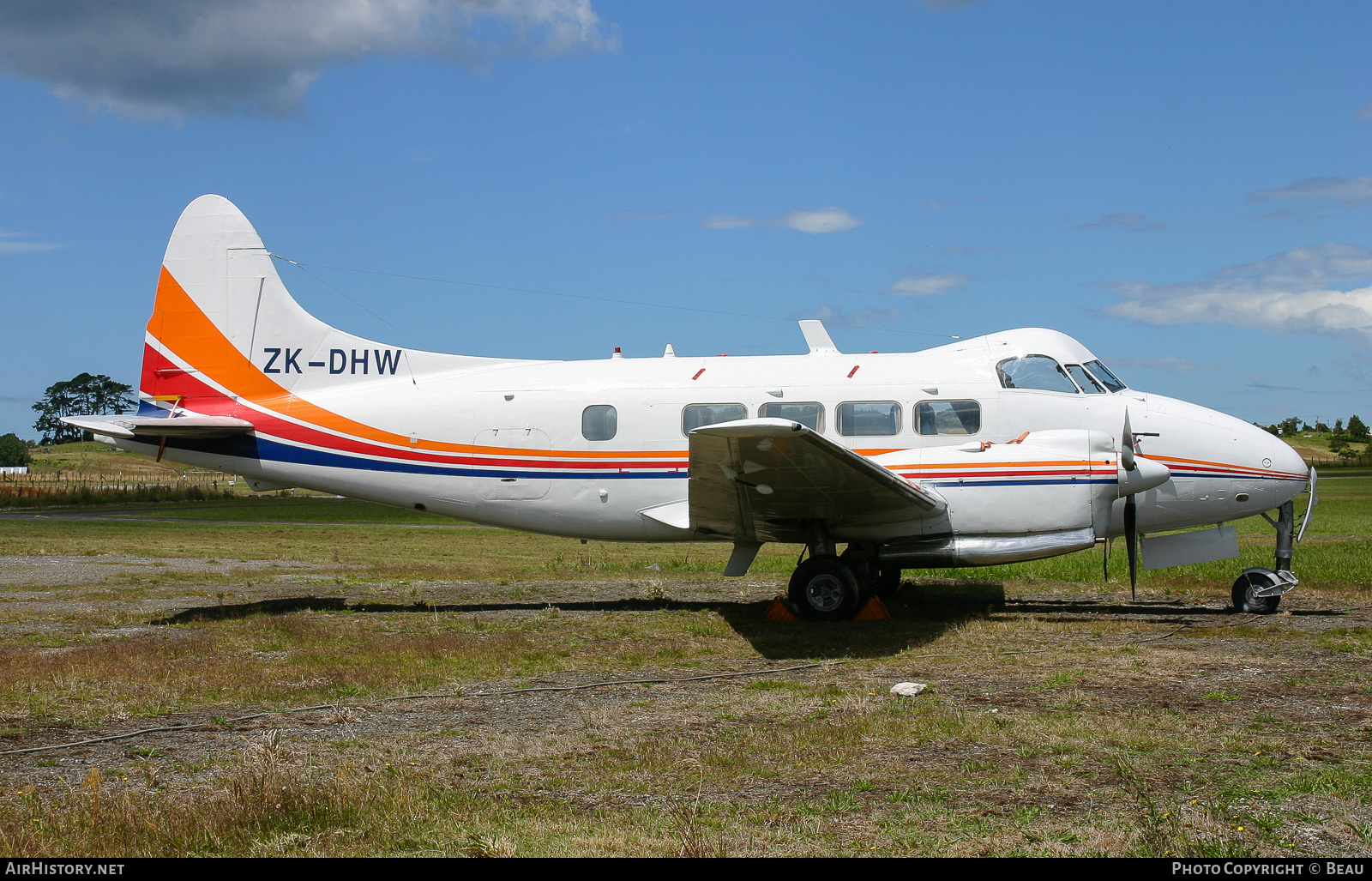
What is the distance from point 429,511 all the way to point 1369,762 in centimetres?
1086

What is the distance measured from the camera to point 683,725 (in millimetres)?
7125

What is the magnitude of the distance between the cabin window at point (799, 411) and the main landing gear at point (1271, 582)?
17.9 ft

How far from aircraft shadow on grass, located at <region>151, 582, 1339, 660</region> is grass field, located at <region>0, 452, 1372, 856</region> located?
0.08 meters

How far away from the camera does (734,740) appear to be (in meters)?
6.62

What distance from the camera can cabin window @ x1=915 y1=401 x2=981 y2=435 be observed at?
12539 millimetres

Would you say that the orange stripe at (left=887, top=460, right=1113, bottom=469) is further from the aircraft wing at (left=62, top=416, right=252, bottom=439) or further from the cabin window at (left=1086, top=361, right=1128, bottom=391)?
the aircraft wing at (left=62, top=416, right=252, bottom=439)

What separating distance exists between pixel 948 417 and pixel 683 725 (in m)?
6.77

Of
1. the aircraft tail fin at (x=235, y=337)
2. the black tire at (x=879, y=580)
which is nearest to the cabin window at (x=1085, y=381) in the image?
the black tire at (x=879, y=580)

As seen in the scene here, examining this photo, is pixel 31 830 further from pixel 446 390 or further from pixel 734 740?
pixel 446 390

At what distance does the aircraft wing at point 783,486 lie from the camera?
394 inches

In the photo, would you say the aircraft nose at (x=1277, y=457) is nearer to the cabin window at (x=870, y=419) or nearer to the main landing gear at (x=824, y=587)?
the cabin window at (x=870, y=419)

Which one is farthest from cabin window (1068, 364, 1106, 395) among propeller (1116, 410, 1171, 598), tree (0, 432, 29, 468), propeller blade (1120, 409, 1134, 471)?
tree (0, 432, 29, 468)

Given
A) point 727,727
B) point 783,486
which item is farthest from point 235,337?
point 727,727

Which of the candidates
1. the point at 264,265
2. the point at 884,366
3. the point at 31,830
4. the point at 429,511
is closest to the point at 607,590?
the point at 429,511
